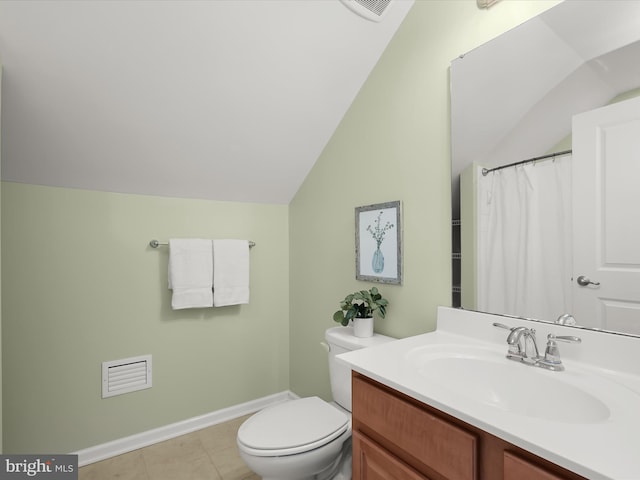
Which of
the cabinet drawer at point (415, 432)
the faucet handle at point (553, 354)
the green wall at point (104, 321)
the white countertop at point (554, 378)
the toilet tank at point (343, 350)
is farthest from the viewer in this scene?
the green wall at point (104, 321)

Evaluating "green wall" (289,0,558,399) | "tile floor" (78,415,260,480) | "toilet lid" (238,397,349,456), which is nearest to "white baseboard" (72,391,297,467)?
"tile floor" (78,415,260,480)

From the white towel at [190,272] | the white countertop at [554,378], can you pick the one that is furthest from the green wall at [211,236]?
the white countertop at [554,378]

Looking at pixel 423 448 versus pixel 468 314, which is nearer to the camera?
pixel 423 448

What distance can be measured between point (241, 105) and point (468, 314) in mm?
1483

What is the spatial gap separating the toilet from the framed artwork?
333mm

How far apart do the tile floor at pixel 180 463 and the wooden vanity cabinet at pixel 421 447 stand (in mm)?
1054

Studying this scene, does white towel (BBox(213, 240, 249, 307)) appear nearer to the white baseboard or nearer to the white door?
the white baseboard

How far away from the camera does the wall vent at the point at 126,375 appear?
1.91m

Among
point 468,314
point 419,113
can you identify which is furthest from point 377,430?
point 419,113

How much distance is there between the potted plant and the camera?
1.64 meters

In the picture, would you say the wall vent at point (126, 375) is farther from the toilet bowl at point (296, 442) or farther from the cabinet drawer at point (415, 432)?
the cabinet drawer at point (415, 432)

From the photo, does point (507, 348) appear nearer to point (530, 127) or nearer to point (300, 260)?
point (530, 127)

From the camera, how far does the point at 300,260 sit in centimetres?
241

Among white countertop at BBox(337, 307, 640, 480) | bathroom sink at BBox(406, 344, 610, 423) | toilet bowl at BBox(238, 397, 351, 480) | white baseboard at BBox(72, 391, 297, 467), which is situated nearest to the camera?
white countertop at BBox(337, 307, 640, 480)
